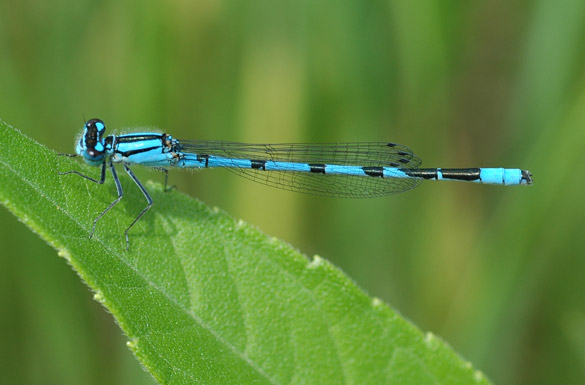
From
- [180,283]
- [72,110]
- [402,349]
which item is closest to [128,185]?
[180,283]

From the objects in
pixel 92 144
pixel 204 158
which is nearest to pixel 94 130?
pixel 92 144

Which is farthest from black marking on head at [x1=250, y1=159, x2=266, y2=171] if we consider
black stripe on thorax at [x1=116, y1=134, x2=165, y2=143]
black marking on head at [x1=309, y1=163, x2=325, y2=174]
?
black stripe on thorax at [x1=116, y1=134, x2=165, y2=143]

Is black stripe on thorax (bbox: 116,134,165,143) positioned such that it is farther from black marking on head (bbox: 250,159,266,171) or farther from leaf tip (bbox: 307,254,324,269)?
leaf tip (bbox: 307,254,324,269)

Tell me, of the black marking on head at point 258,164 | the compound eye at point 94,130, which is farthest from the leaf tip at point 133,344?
the black marking on head at point 258,164

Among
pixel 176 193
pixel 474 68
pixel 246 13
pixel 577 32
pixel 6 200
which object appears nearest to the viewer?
pixel 6 200

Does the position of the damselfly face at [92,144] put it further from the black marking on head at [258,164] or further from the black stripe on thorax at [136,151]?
the black marking on head at [258,164]

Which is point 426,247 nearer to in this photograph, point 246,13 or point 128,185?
point 246,13
